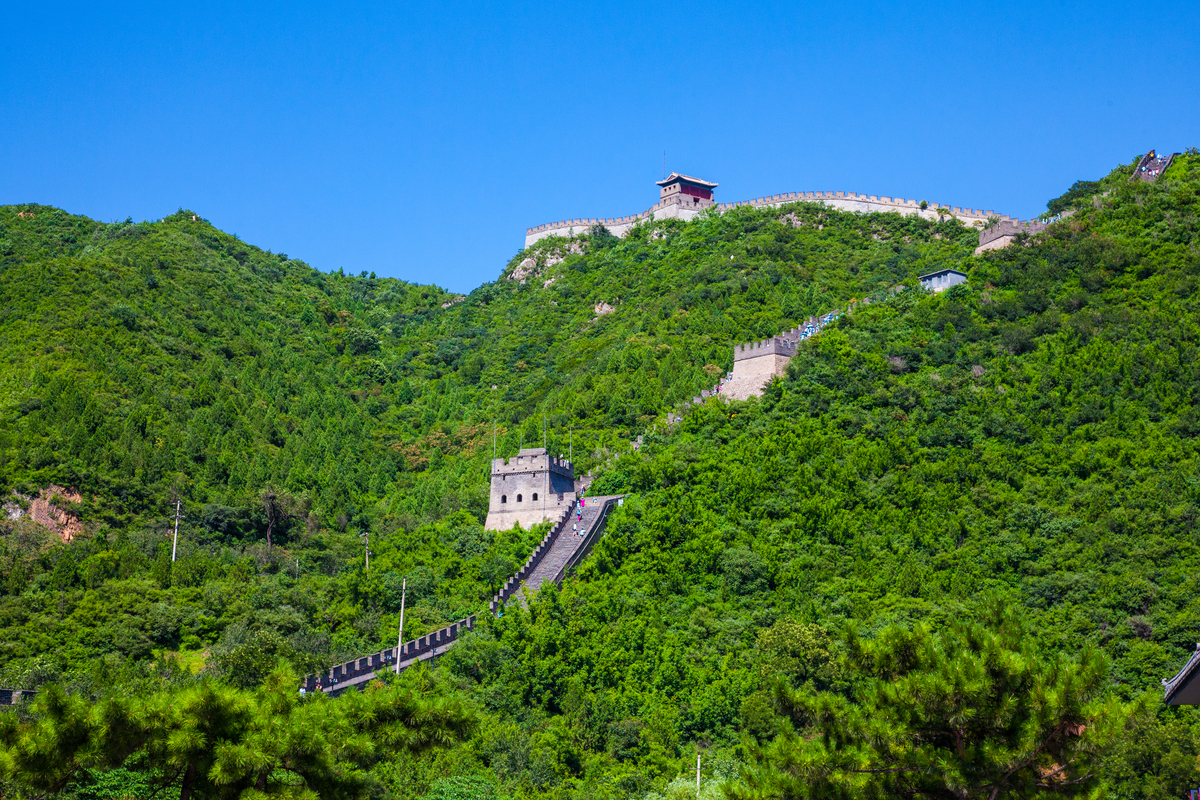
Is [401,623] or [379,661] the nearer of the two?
[379,661]

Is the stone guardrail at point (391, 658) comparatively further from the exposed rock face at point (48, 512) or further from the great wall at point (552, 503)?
the exposed rock face at point (48, 512)

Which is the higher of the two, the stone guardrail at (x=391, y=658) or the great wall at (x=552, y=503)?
the great wall at (x=552, y=503)

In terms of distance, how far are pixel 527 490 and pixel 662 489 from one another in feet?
20.5

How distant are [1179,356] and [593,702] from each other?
102 feet

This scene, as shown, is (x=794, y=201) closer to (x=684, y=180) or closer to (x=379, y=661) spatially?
(x=684, y=180)

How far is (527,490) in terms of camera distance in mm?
59812

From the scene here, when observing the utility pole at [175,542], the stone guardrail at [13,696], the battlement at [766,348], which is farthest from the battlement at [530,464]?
the stone guardrail at [13,696]

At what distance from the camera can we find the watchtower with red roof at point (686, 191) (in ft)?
339

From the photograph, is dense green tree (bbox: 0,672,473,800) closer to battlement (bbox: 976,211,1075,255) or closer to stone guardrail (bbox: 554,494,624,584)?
stone guardrail (bbox: 554,494,624,584)

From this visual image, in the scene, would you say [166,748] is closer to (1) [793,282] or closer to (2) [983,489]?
(2) [983,489]

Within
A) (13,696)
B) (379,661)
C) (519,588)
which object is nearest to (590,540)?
(519,588)

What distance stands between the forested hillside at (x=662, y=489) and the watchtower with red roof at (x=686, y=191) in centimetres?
1021

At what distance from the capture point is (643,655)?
150 ft

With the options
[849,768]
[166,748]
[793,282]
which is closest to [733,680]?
[849,768]
